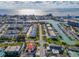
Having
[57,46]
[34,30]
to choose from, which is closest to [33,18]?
[34,30]

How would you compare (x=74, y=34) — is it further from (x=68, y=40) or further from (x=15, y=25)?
(x=15, y=25)

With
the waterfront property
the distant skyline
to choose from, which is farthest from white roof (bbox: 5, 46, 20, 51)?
the distant skyline

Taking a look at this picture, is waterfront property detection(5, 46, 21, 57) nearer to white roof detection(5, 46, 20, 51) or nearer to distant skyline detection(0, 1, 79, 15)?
white roof detection(5, 46, 20, 51)

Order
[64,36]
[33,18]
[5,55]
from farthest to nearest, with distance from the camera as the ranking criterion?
[33,18], [64,36], [5,55]

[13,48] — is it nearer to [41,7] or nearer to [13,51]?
[13,51]

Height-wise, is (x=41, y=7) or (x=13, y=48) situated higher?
(x=41, y=7)

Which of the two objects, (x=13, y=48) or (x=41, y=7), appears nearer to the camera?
(x=13, y=48)

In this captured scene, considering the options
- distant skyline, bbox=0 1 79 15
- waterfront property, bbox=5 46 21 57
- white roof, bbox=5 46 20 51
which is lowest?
waterfront property, bbox=5 46 21 57

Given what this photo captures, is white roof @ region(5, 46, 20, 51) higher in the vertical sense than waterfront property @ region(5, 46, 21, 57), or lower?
higher

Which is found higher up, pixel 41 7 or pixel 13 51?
pixel 41 7

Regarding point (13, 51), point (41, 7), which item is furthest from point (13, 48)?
point (41, 7)

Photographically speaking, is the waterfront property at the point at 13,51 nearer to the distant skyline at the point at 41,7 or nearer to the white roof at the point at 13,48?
the white roof at the point at 13,48
